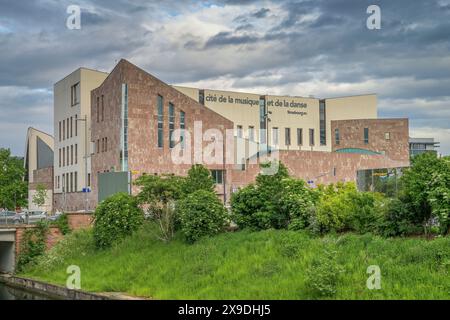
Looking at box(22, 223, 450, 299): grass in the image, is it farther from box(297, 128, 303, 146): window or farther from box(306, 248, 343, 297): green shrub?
box(297, 128, 303, 146): window

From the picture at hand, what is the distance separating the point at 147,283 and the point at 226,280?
4.13m

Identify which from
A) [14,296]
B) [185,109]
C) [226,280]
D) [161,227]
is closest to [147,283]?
[226,280]

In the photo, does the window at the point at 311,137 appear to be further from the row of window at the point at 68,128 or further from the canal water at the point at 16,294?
the canal water at the point at 16,294

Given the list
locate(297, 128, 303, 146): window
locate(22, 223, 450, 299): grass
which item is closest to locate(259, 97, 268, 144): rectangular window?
locate(297, 128, 303, 146): window

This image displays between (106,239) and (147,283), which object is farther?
(106,239)

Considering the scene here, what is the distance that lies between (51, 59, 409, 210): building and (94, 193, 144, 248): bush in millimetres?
15946

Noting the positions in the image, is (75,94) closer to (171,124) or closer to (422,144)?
(171,124)

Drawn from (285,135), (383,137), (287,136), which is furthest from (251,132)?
(383,137)

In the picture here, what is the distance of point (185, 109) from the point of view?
68812 mm

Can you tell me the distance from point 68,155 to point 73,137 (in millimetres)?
3197

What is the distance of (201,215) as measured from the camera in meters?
29.9

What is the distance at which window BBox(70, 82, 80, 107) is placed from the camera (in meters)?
77.2

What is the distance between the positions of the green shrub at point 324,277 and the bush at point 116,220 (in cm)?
1633
